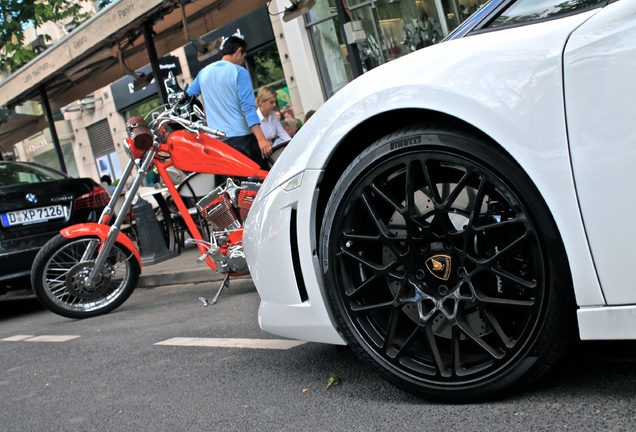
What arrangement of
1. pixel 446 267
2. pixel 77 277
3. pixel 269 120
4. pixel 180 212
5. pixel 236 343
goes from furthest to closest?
pixel 269 120
pixel 77 277
pixel 180 212
pixel 236 343
pixel 446 267

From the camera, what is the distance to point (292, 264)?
2623 mm

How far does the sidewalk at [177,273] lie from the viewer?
23.1 feet

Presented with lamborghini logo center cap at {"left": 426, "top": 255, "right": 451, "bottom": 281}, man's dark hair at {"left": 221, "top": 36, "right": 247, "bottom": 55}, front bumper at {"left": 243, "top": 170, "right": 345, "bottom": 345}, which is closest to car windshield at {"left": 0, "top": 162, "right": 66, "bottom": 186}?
man's dark hair at {"left": 221, "top": 36, "right": 247, "bottom": 55}

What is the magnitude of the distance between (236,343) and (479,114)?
2.25m

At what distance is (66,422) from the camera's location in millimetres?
3002

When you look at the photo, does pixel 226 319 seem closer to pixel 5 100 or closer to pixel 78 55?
pixel 78 55

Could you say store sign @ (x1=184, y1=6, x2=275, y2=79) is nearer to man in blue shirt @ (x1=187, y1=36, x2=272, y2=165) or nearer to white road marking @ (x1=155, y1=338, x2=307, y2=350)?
man in blue shirt @ (x1=187, y1=36, x2=272, y2=165)

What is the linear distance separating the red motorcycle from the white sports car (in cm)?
237

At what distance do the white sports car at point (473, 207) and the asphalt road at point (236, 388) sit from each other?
0.15 metres

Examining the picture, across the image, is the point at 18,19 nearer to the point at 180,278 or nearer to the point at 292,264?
the point at 180,278

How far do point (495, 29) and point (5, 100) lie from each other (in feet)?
32.9

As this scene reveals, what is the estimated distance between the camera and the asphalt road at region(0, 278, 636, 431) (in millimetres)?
2182

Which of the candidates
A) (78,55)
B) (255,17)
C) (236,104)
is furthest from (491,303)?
(255,17)

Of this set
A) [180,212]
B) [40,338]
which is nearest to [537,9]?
[180,212]
